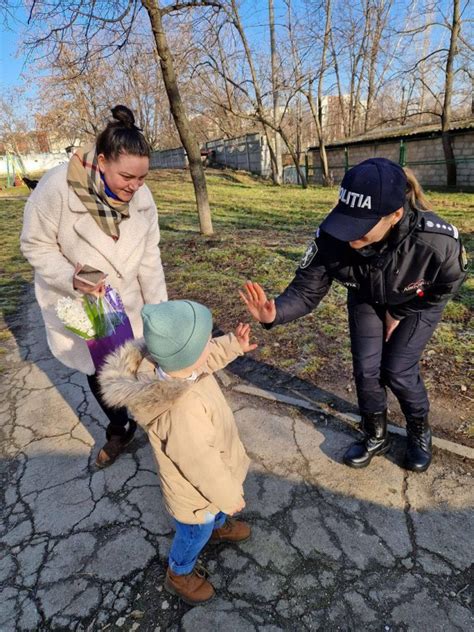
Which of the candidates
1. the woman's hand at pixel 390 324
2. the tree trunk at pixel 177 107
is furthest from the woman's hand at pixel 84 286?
the tree trunk at pixel 177 107

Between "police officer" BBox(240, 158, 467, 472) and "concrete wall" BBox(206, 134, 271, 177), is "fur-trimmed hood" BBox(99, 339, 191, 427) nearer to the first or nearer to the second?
"police officer" BBox(240, 158, 467, 472)

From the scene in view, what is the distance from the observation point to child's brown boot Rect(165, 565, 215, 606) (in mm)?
1696

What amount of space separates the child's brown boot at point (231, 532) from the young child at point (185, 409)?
251 millimetres

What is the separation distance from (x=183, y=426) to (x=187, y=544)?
25.1 inches

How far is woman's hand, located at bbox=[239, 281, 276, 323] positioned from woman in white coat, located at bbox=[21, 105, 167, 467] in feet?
2.24

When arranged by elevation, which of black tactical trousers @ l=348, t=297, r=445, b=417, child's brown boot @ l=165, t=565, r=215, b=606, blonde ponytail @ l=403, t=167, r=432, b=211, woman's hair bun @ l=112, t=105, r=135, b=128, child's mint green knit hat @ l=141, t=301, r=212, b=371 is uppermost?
woman's hair bun @ l=112, t=105, r=135, b=128

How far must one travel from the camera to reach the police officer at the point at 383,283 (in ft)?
5.29

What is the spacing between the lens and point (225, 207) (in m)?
12.3

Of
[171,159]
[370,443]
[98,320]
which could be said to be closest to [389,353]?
[370,443]

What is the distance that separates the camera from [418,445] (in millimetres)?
2299

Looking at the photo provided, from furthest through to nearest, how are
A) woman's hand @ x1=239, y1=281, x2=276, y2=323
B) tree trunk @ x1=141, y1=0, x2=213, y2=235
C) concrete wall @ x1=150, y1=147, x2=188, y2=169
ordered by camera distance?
concrete wall @ x1=150, y1=147, x2=188, y2=169, tree trunk @ x1=141, y1=0, x2=213, y2=235, woman's hand @ x1=239, y1=281, x2=276, y2=323

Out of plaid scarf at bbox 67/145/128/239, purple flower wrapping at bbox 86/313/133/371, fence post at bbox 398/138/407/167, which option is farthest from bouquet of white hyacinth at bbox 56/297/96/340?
fence post at bbox 398/138/407/167

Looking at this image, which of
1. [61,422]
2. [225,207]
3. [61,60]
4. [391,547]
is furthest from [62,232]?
[225,207]

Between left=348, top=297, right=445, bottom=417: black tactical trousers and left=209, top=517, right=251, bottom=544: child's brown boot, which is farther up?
left=348, top=297, right=445, bottom=417: black tactical trousers
